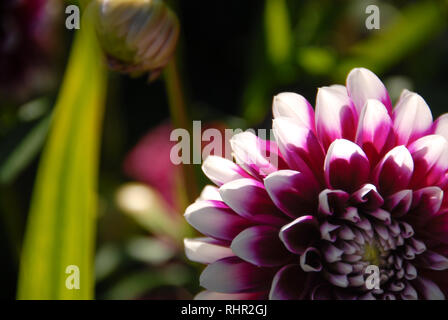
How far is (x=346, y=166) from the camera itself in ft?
1.07

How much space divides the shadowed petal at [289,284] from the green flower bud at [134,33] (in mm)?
149

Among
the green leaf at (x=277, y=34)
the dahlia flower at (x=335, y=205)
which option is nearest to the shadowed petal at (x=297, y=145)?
the dahlia flower at (x=335, y=205)

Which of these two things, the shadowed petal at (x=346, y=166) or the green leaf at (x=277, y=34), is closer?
the shadowed petal at (x=346, y=166)

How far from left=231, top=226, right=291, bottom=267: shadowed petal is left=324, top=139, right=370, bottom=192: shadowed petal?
4 cm

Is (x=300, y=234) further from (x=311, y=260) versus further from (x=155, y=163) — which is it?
(x=155, y=163)

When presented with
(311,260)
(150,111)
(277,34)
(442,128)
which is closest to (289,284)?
(311,260)

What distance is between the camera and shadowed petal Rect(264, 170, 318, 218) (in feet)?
1.03

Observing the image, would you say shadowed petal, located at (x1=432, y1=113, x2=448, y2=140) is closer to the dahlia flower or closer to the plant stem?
the dahlia flower

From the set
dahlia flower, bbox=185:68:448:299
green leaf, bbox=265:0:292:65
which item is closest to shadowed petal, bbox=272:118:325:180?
dahlia flower, bbox=185:68:448:299

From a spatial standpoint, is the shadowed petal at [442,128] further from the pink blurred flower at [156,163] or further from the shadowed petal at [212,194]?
the pink blurred flower at [156,163]

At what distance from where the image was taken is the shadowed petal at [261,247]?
1.04 ft
